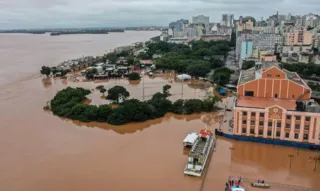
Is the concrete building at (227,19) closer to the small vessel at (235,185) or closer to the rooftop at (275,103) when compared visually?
the rooftop at (275,103)

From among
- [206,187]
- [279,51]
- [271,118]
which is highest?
[279,51]

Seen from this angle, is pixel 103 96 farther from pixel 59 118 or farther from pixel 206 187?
pixel 206 187

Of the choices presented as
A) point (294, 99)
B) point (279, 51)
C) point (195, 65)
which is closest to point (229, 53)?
point (279, 51)

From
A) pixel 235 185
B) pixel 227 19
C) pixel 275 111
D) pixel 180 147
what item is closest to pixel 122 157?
pixel 180 147

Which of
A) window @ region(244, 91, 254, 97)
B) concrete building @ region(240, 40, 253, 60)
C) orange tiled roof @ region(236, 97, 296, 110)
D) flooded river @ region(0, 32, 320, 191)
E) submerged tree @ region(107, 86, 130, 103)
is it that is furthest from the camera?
concrete building @ region(240, 40, 253, 60)

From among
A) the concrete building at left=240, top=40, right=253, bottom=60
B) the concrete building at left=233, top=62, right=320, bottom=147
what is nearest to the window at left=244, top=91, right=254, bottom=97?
the concrete building at left=233, top=62, right=320, bottom=147

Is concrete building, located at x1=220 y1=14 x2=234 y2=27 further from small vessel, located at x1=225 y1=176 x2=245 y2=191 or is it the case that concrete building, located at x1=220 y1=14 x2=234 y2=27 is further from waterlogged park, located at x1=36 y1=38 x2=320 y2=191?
small vessel, located at x1=225 y1=176 x2=245 y2=191
